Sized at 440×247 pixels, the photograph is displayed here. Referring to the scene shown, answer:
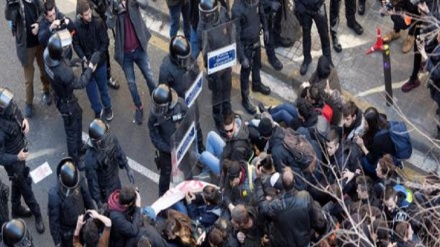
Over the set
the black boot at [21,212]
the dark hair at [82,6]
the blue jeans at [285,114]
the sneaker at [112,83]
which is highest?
the dark hair at [82,6]

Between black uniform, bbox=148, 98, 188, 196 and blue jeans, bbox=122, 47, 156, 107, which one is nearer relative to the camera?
black uniform, bbox=148, 98, 188, 196

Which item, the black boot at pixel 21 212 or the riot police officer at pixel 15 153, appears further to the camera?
the black boot at pixel 21 212

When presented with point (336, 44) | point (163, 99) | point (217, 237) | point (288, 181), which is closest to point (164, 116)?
point (163, 99)

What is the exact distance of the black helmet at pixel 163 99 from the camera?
35.8 feet

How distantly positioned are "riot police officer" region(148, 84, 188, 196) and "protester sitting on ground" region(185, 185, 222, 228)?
0.68 m

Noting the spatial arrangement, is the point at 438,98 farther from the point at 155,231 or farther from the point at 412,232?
the point at 155,231

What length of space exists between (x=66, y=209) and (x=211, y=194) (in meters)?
1.63

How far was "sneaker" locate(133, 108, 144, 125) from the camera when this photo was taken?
13172 millimetres

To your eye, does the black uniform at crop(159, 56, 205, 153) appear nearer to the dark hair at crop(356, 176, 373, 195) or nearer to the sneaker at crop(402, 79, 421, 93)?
the dark hair at crop(356, 176, 373, 195)

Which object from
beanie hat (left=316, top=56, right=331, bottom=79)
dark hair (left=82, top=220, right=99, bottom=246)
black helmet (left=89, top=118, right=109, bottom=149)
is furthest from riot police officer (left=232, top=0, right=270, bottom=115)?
dark hair (left=82, top=220, right=99, bottom=246)

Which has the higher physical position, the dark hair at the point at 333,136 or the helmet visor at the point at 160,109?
the helmet visor at the point at 160,109

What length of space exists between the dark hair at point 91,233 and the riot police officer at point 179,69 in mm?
2456

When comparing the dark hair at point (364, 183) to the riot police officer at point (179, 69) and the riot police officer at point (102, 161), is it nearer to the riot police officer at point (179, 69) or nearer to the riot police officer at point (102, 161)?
the riot police officer at point (179, 69)

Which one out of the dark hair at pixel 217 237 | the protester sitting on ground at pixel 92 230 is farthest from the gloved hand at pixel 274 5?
the protester sitting on ground at pixel 92 230
